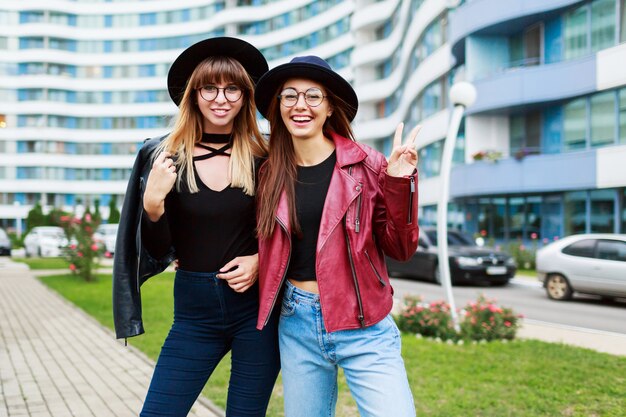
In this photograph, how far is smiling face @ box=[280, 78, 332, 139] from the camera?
2822 mm

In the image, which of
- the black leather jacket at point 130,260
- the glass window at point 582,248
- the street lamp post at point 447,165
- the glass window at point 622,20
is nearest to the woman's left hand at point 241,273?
the black leather jacket at point 130,260

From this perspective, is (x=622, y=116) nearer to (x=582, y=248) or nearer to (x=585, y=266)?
(x=582, y=248)

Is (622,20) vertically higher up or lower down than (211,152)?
higher up

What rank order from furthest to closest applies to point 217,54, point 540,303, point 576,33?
point 576,33, point 540,303, point 217,54

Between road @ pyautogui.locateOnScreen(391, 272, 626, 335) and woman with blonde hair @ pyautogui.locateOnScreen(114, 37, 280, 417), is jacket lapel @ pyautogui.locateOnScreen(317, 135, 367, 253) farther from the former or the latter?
road @ pyautogui.locateOnScreen(391, 272, 626, 335)

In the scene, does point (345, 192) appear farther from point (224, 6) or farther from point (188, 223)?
point (224, 6)

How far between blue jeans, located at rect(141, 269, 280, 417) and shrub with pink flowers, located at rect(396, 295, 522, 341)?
5603mm

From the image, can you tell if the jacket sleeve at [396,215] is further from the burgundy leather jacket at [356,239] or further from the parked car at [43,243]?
the parked car at [43,243]

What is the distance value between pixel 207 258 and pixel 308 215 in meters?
0.53

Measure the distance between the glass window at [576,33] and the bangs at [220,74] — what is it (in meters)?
22.4

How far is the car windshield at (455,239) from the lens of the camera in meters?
17.2

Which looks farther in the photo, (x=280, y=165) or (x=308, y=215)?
(x=280, y=165)

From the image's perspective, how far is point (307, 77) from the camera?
9.38 ft

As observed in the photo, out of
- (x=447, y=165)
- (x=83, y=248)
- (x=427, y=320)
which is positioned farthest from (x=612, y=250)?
(x=83, y=248)
